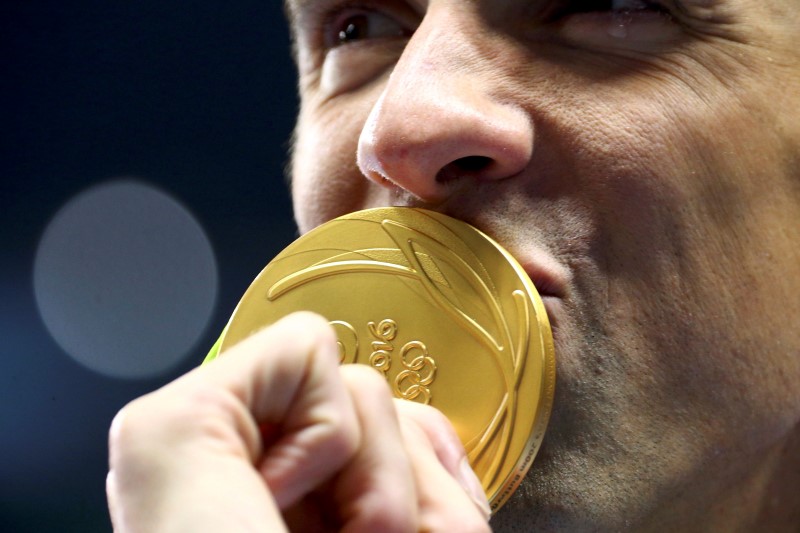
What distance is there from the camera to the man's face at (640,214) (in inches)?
33.8

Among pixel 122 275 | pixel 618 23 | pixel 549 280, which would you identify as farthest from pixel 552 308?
pixel 122 275

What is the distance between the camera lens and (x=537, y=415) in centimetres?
78

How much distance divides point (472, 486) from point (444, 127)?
1.18ft

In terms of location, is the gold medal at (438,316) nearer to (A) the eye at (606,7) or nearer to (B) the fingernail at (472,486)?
(B) the fingernail at (472,486)

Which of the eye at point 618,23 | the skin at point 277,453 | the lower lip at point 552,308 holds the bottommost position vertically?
the lower lip at point 552,308

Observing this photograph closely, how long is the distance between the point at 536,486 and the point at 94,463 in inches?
60.5

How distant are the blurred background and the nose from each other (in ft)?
3.75

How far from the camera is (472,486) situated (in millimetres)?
717

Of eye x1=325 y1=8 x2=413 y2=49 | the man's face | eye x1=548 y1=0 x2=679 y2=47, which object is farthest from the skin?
eye x1=325 y1=8 x2=413 y2=49

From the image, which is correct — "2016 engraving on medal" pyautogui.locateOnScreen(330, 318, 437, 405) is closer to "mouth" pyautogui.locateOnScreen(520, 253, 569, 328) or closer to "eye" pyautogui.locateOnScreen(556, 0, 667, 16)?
"mouth" pyautogui.locateOnScreen(520, 253, 569, 328)

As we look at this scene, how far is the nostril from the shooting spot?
0.90 m

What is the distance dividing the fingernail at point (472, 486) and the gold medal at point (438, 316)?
0.06 metres

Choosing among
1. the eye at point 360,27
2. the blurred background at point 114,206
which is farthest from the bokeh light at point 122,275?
the eye at point 360,27

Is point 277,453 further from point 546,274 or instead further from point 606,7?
point 606,7
